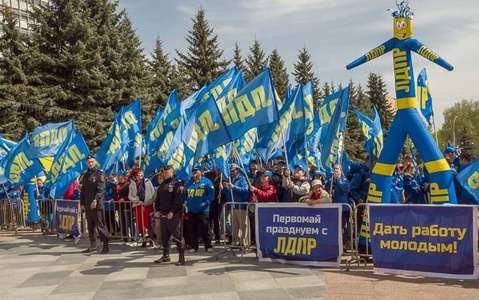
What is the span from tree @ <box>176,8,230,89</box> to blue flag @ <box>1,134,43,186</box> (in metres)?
26.5

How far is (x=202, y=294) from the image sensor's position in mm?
6953

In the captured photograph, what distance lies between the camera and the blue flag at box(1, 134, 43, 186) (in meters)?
14.0

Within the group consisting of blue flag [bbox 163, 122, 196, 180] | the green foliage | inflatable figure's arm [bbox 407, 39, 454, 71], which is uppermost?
the green foliage

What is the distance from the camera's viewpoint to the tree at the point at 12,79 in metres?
27.1

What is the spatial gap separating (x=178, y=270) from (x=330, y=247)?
8.48ft

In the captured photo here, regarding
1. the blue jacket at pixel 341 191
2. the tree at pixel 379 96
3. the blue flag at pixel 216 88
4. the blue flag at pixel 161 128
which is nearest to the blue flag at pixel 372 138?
the blue jacket at pixel 341 191

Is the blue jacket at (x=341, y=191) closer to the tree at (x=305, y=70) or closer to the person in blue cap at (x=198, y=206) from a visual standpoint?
the person in blue cap at (x=198, y=206)

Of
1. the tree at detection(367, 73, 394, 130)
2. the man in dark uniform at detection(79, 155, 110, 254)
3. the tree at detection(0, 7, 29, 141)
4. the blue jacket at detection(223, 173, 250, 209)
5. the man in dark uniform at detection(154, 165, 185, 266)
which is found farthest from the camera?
the tree at detection(367, 73, 394, 130)

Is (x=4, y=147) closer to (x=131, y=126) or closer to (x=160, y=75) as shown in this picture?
(x=131, y=126)

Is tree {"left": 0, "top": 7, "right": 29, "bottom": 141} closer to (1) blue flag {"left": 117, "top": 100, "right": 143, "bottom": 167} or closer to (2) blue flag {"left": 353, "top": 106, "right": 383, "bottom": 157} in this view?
(1) blue flag {"left": 117, "top": 100, "right": 143, "bottom": 167}

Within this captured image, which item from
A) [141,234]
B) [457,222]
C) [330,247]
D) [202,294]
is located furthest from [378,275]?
[141,234]

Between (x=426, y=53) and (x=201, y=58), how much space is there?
32829 millimetres

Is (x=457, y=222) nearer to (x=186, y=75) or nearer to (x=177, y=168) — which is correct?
(x=177, y=168)

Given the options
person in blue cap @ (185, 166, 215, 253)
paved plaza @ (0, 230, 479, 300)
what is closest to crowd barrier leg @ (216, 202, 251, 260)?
paved plaza @ (0, 230, 479, 300)
